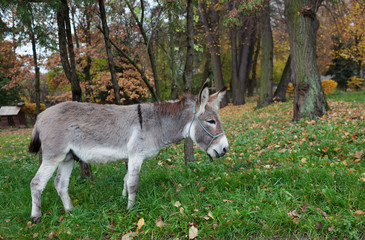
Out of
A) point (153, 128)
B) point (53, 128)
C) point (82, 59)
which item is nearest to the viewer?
point (53, 128)

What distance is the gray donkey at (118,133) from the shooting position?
367cm

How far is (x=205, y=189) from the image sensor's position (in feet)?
14.0

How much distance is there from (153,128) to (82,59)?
1583 centimetres

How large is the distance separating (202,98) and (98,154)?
6.04 feet

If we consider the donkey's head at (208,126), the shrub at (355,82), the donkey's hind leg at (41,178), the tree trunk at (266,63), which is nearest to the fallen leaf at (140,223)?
the donkey's head at (208,126)

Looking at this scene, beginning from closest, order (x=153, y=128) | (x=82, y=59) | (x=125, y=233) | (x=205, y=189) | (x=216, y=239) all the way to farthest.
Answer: (x=216, y=239), (x=125, y=233), (x=153, y=128), (x=205, y=189), (x=82, y=59)

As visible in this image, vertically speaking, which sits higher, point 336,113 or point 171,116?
point 171,116

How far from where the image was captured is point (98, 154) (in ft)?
12.1

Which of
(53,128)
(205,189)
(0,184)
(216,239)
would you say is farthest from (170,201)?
(0,184)

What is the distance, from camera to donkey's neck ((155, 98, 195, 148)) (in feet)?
13.1

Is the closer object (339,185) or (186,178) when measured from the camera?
(339,185)

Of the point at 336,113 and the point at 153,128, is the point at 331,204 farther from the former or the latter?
the point at 336,113

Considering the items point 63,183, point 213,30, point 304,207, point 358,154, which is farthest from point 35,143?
point 213,30

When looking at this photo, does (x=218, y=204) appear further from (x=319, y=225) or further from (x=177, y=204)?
(x=319, y=225)
